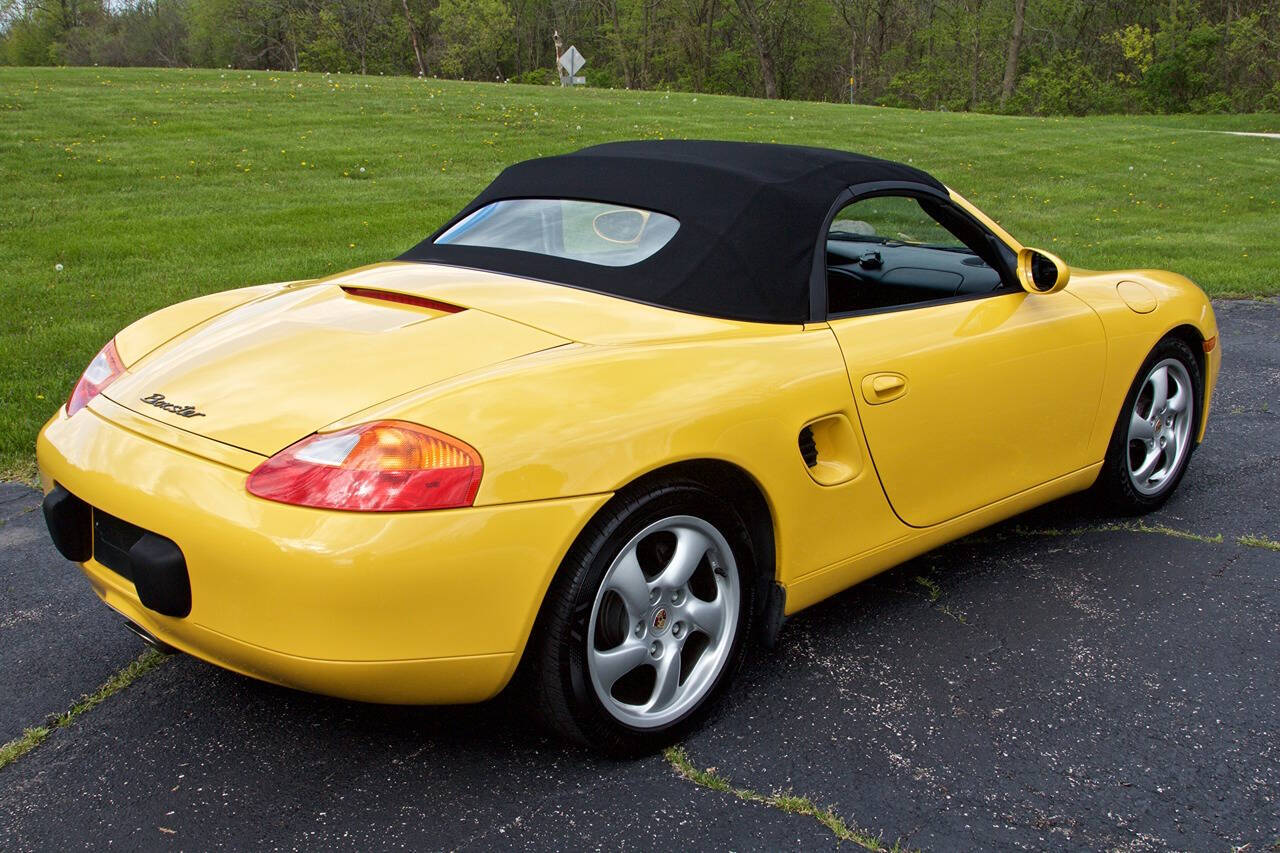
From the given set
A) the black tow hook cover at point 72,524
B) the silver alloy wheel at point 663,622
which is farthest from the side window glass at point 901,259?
the black tow hook cover at point 72,524

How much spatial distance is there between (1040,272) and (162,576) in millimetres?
2741

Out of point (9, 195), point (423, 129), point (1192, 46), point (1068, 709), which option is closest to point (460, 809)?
point (1068, 709)

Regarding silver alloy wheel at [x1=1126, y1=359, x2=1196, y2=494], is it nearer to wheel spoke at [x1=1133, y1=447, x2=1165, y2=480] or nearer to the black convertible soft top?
wheel spoke at [x1=1133, y1=447, x2=1165, y2=480]

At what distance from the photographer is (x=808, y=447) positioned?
2854 mm

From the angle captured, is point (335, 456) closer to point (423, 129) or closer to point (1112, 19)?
point (423, 129)

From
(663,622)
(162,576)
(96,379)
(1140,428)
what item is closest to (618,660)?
(663,622)

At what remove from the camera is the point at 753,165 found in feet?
10.8

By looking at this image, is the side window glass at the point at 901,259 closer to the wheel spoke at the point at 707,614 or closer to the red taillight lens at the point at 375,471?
the wheel spoke at the point at 707,614

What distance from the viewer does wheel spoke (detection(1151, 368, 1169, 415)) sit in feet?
13.4

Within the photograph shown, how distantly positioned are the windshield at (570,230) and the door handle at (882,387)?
66 cm

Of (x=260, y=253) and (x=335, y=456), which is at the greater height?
(x=335, y=456)

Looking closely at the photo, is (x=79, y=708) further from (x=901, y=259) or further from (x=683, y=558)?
(x=901, y=259)

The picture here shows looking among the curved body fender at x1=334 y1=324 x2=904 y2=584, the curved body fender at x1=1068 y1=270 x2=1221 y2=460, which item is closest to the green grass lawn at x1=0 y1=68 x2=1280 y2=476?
the curved body fender at x1=334 y1=324 x2=904 y2=584

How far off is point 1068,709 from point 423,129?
1559 centimetres
